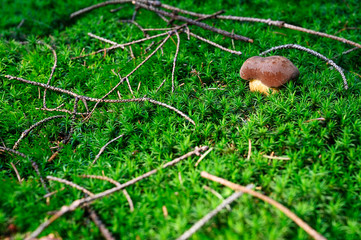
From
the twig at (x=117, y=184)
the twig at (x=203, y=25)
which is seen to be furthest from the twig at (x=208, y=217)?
the twig at (x=203, y=25)

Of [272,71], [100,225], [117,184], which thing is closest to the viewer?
[100,225]

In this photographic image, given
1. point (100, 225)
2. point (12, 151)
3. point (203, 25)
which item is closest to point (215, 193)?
point (100, 225)

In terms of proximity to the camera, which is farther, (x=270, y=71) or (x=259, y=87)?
(x=259, y=87)

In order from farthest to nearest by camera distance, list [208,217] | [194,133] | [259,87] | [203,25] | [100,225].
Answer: [203,25] → [259,87] → [194,133] → [100,225] → [208,217]

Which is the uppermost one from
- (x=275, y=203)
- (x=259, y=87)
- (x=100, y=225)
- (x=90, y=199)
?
(x=259, y=87)

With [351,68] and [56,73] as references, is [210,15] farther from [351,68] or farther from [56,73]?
[56,73]

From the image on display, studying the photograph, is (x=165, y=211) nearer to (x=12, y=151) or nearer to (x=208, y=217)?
(x=208, y=217)

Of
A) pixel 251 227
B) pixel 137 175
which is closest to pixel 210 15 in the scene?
pixel 137 175
